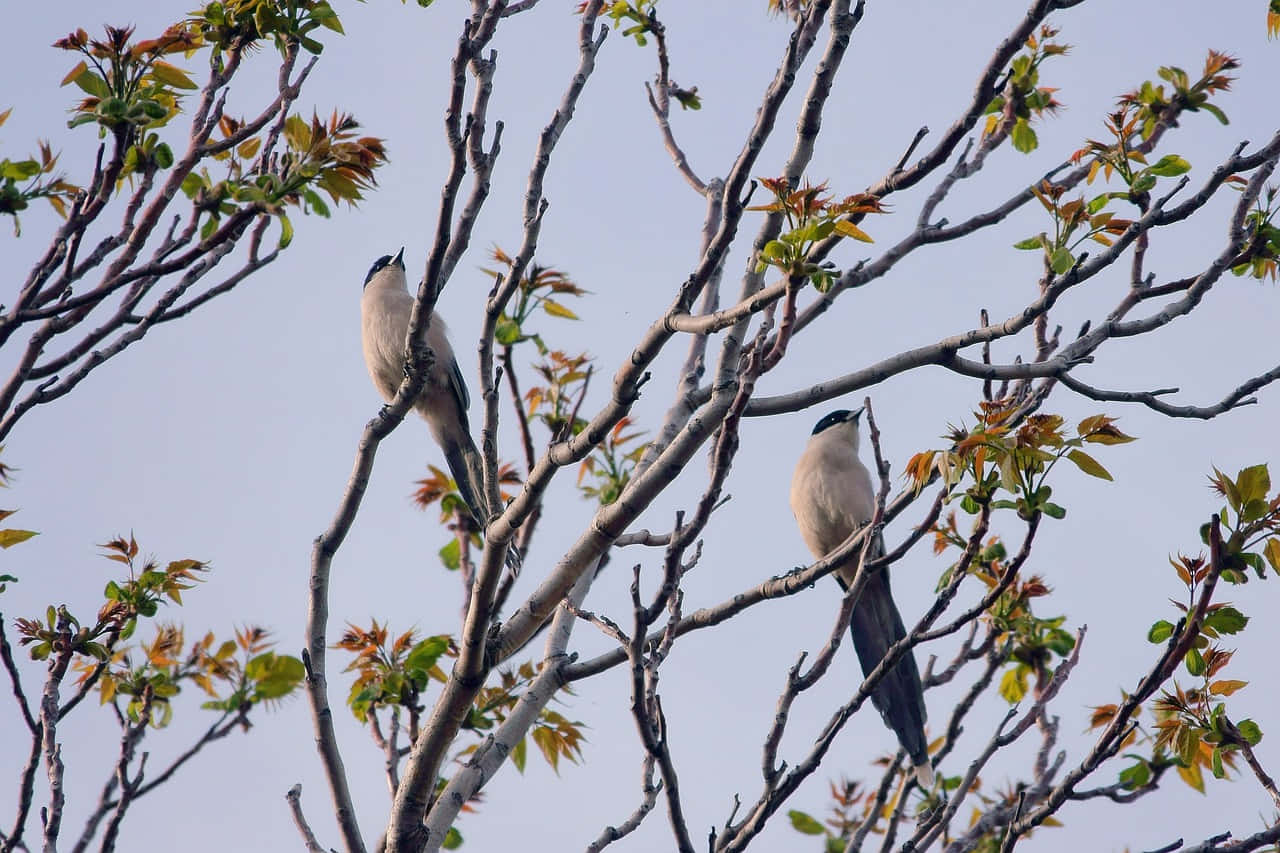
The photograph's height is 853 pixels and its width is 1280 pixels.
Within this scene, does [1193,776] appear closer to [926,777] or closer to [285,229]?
[926,777]

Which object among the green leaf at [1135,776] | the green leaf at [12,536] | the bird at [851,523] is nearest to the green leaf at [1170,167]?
the green leaf at [1135,776]

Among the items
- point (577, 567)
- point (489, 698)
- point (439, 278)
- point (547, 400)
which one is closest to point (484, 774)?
point (577, 567)

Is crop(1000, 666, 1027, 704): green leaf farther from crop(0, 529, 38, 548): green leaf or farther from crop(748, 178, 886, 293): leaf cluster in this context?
crop(0, 529, 38, 548): green leaf

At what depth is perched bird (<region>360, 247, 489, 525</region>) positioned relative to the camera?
7.61m

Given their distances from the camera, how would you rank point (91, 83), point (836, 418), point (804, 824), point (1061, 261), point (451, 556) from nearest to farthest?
point (1061, 261) → point (91, 83) → point (804, 824) → point (451, 556) → point (836, 418)

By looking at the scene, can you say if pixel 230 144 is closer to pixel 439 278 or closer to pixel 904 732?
pixel 439 278

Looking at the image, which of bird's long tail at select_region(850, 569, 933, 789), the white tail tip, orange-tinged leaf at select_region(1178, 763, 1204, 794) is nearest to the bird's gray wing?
bird's long tail at select_region(850, 569, 933, 789)

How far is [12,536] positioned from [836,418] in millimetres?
6024

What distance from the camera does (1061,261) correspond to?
336cm

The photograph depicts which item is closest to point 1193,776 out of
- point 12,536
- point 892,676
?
point 892,676

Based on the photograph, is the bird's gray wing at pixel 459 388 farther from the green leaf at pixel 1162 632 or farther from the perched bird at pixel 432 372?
the green leaf at pixel 1162 632

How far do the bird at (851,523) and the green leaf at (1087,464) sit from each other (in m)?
2.95

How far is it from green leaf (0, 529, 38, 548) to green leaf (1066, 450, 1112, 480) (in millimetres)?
2985

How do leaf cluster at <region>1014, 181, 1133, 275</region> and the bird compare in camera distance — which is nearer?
leaf cluster at <region>1014, 181, 1133, 275</region>
